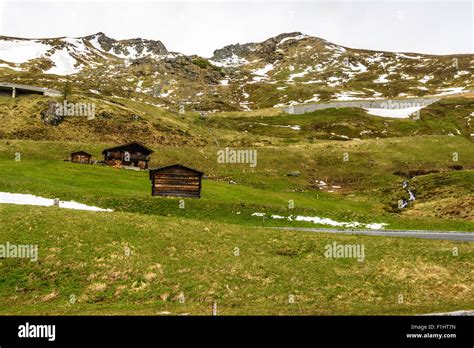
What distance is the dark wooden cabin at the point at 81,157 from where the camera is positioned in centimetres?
8760

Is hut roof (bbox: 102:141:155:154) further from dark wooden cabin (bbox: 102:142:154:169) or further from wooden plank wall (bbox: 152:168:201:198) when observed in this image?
wooden plank wall (bbox: 152:168:201:198)

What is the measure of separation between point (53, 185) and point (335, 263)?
38108 mm

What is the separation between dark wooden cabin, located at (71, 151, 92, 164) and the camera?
287 feet

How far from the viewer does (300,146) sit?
379 ft

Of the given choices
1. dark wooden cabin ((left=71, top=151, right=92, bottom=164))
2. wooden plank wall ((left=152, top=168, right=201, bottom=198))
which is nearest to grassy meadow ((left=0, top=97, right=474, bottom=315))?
wooden plank wall ((left=152, top=168, right=201, bottom=198))

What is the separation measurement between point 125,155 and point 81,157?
8.77 metres

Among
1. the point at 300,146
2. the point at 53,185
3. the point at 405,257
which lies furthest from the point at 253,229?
the point at 300,146

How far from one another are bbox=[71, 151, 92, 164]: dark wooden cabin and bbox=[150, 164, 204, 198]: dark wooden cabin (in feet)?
103

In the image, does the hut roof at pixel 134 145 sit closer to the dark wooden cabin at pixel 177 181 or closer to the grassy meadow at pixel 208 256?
the grassy meadow at pixel 208 256

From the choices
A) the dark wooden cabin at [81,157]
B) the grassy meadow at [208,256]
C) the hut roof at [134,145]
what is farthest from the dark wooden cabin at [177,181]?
the dark wooden cabin at [81,157]

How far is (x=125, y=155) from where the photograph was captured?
297ft

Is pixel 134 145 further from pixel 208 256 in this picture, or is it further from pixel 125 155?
pixel 208 256

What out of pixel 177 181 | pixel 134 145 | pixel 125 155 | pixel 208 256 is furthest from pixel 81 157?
pixel 208 256
